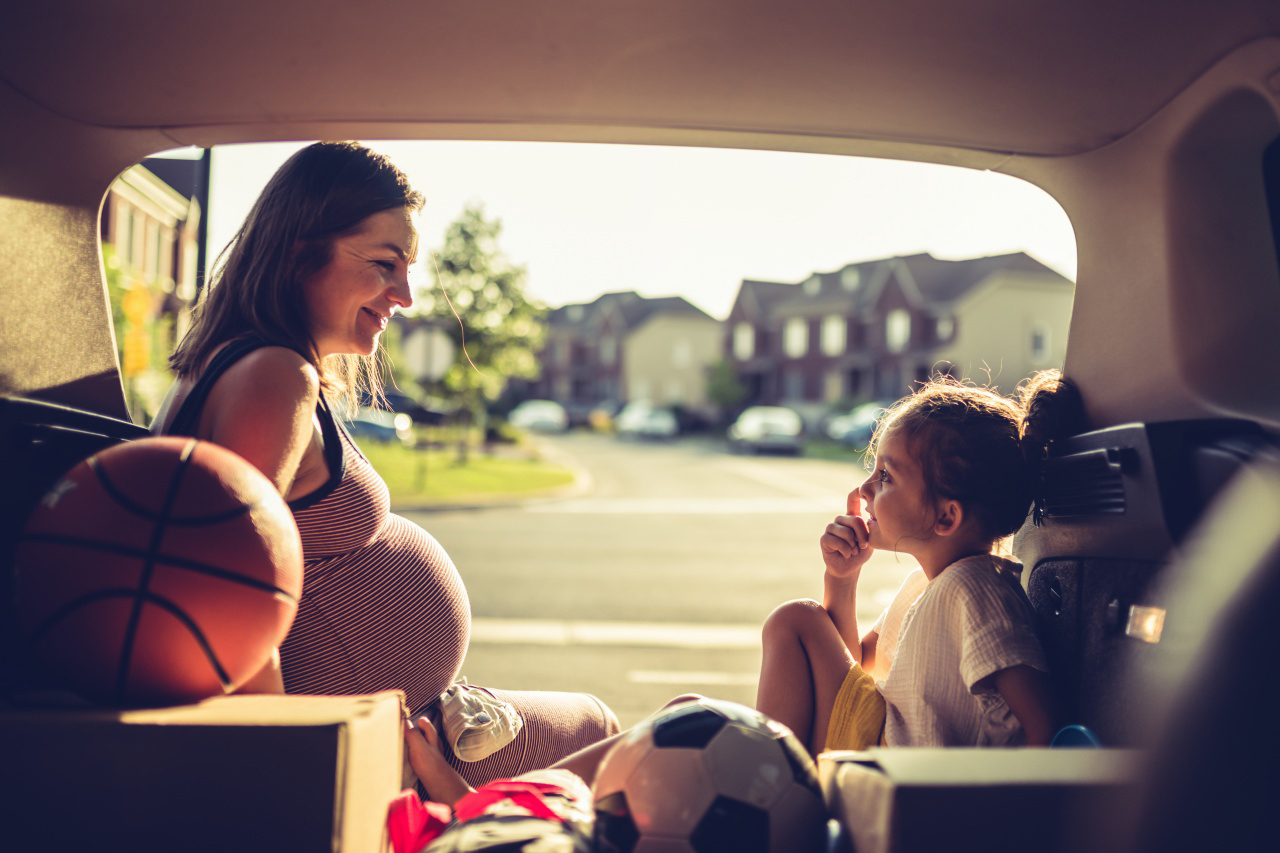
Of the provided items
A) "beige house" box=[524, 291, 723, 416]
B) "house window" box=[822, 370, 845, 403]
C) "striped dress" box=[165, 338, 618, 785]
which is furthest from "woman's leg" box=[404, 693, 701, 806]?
"beige house" box=[524, 291, 723, 416]

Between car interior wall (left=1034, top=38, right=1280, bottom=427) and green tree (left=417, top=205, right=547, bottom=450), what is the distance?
889 inches

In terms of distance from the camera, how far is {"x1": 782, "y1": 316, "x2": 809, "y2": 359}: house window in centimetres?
5856

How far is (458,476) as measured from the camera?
23594mm

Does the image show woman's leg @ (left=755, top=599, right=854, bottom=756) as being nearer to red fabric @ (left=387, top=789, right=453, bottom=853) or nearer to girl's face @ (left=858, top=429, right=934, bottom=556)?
girl's face @ (left=858, top=429, right=934, bottom=556)

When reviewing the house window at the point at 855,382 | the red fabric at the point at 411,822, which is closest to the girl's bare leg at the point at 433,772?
the red fabric at the point at 411,822

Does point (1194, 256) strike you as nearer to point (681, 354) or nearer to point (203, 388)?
point (203, 388)

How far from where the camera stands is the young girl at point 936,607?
2.05m

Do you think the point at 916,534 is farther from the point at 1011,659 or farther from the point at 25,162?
Result: the point at 25,162

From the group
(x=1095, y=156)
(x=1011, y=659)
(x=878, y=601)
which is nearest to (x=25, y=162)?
(x=1011, y=659)

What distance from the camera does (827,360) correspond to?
5706cm

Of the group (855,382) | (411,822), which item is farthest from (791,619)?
(855,382)

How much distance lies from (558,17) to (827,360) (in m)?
56.0

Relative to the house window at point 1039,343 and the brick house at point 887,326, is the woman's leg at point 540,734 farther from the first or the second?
the house window at point 1039,343

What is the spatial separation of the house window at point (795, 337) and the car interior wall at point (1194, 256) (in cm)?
5651
